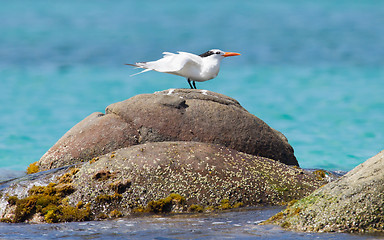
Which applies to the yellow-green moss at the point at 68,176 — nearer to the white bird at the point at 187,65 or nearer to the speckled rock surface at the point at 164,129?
the speckled rock surface at the point at 164,129

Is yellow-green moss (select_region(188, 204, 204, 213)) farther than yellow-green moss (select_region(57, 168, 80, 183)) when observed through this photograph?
No

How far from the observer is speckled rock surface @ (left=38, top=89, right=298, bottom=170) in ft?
23.5

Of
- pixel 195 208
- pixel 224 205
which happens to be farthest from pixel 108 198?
pixel 224 205

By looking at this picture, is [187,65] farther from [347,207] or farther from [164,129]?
[347,207]

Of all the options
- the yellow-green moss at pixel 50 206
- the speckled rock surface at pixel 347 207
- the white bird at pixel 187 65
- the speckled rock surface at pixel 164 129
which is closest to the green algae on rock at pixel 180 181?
the yellow-green moss at pixel 50 206

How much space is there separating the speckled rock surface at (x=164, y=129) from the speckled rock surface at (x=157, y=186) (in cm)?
105

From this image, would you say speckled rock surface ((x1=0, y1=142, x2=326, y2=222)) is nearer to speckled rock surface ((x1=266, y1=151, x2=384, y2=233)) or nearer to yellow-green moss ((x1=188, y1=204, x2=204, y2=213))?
yellow-green moss ((x1=188, y1=204, x2=204, y2=213))

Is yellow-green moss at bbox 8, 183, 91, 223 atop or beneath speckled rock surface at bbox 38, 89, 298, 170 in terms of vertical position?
beneath

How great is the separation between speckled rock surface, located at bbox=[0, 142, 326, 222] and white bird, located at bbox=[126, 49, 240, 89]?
2.42 m

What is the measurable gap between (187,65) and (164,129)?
1.58 meters

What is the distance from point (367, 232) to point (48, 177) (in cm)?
386

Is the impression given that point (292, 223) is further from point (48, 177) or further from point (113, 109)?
point (113, 109)

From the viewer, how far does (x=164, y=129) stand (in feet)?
23.5

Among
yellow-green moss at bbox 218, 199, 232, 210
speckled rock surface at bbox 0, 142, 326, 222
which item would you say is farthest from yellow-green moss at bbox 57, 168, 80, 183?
yellow-green moss at bbox 218, 199, 232, 210
